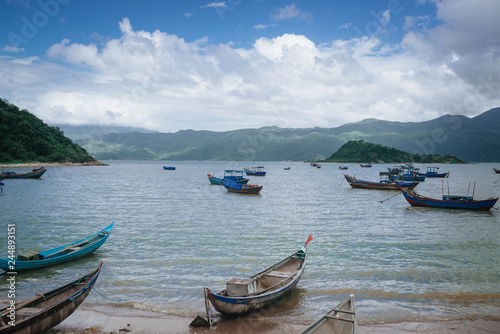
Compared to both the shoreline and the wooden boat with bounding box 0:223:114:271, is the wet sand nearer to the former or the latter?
the wooden boat with bounding box 0:223:114:271

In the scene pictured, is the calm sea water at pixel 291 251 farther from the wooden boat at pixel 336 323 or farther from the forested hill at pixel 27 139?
the forested hill at pixel 27 139

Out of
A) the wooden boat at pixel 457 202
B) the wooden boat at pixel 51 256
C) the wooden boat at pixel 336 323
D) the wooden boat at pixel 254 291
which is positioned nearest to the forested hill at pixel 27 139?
the wooden boat at pixel 51 256

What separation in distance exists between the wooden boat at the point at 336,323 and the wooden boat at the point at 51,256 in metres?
12.3

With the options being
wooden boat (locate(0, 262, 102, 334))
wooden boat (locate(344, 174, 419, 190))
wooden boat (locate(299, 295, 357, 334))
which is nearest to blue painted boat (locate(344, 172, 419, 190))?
wooden boat (locate(344, 174, 419, 190))

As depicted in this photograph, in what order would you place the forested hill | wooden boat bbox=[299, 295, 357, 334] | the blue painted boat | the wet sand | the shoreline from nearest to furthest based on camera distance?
wooden boat bbox=[299, 295, 357, 334]
the wet sand
the blue painted boat
the shoreline
the forested hill

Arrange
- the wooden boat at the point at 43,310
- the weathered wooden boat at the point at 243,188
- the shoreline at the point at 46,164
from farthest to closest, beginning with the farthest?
1. the shoreline at the point at 46,164
2. the weathered wooden boat at the point at 243,188
3. the wooden boat at the point at 43,310

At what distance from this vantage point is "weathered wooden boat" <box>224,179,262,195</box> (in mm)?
47925

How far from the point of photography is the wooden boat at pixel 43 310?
8438 millimetres

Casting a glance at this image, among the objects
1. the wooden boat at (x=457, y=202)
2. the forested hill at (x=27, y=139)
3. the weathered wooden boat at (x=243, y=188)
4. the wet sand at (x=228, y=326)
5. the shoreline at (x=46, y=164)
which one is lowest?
the wet sand at (x=228, y=326)

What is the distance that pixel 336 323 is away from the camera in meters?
8.38

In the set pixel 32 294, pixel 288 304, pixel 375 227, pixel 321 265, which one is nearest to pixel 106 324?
pixel 32 294

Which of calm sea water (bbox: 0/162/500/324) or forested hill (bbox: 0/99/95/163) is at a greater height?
forested hill (bbox: 0/99/95/163)

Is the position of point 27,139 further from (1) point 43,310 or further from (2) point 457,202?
(1) point 43,310

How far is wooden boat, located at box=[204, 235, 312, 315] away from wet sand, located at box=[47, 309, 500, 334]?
21.4 inches
